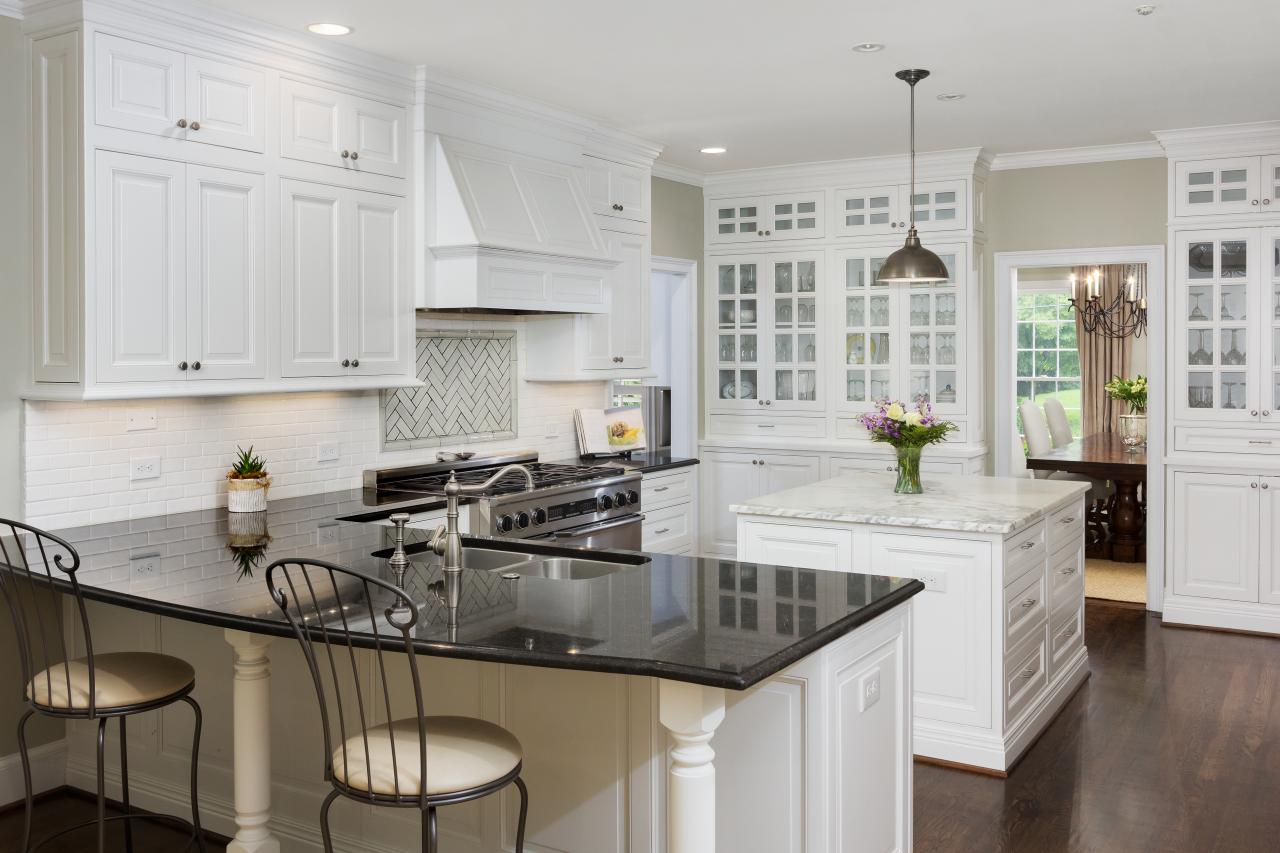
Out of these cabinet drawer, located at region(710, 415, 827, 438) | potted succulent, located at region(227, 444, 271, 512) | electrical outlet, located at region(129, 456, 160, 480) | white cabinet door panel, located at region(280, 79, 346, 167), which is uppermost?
white cabinet door panel, located at region(280, 79, 346, 167)

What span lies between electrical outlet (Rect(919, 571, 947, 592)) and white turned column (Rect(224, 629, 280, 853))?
94.1 inches

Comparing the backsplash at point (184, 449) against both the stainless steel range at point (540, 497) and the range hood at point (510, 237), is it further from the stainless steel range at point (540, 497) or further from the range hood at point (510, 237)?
the range hood at point (510, 237)

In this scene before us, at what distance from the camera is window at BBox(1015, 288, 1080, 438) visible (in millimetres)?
10406

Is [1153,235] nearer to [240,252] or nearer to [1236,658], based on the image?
[1236,658]

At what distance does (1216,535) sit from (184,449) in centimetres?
534

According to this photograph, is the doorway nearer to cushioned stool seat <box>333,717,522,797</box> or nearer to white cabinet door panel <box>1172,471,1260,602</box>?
white cabinet door panel <box>1172,471,1260,602</box>

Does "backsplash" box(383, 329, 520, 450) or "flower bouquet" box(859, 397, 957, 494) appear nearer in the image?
"flower bouquet" box(859, 397, 957, 494)

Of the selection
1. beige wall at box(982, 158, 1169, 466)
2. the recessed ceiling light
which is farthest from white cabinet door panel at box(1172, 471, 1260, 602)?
the recessed ceiling light

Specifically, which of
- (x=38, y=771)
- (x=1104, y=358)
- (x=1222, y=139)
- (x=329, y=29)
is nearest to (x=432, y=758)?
(x=38, y=771)

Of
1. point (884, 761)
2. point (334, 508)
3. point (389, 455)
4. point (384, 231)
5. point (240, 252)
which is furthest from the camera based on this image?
point (389, 455)

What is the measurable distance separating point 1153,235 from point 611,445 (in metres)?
3.39

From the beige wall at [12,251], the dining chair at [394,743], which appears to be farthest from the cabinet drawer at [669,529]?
the dining chair at [394,743]

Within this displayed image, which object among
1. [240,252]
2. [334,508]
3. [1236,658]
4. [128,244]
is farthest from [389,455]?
[1236,658]

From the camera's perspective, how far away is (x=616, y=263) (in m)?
5.70
